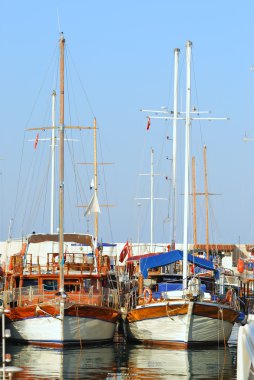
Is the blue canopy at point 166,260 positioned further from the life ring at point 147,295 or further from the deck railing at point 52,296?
the life ring at point 147,295

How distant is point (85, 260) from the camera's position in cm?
3722

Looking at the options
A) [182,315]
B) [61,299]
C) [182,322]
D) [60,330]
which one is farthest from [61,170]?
[182,322]

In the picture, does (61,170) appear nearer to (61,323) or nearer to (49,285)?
(49,285)

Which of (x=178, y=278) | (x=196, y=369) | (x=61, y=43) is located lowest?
(x=196, y=369)

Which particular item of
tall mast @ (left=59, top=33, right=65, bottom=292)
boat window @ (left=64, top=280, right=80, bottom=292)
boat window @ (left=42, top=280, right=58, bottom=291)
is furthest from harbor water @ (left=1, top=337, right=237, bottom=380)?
boat window @ (left=42, top=280, right=58, bottom=291)

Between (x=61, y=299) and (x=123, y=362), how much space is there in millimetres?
4155

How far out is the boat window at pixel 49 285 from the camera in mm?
35594

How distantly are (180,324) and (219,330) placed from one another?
1971 millimetres

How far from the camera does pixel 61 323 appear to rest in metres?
32.2

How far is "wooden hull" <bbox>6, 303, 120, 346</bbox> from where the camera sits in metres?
32.3

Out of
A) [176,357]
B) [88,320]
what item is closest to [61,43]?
[88,320]

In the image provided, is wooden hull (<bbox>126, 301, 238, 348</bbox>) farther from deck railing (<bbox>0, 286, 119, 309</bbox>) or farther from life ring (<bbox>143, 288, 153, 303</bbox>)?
deck railing (<bbox>0, 286, 119, 309</bbox>)

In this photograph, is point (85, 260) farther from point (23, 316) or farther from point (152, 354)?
point (152, 354)

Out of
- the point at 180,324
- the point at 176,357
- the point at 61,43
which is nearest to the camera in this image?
the point at 176,357
